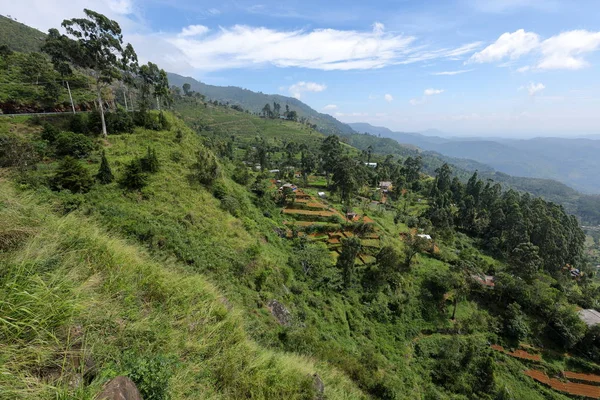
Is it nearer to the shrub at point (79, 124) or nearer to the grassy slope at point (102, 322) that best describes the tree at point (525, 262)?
the grassy slope at point (102, 322)

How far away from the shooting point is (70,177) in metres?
13.9

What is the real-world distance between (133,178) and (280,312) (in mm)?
13332

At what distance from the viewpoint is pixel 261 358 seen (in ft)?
18.9

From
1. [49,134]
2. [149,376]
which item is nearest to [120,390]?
[149,376]

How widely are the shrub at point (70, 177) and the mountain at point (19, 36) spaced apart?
73200 mm

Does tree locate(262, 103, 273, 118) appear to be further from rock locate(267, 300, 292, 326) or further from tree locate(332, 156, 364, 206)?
rock locate(267, 300, 292, 326)

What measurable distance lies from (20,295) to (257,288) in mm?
13721

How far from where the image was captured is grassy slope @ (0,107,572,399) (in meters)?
4.02

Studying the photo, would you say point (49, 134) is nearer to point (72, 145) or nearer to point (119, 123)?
point (72, 145)

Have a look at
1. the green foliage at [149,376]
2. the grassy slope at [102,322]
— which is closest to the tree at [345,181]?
the grassy slope at [102,322]

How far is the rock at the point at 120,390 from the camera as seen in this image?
3.01 m

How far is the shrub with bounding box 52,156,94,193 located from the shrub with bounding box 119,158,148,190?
7.31ft

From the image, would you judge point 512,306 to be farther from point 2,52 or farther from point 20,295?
point 2,52

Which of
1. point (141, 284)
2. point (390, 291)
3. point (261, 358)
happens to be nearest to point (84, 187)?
point (141, 284)
